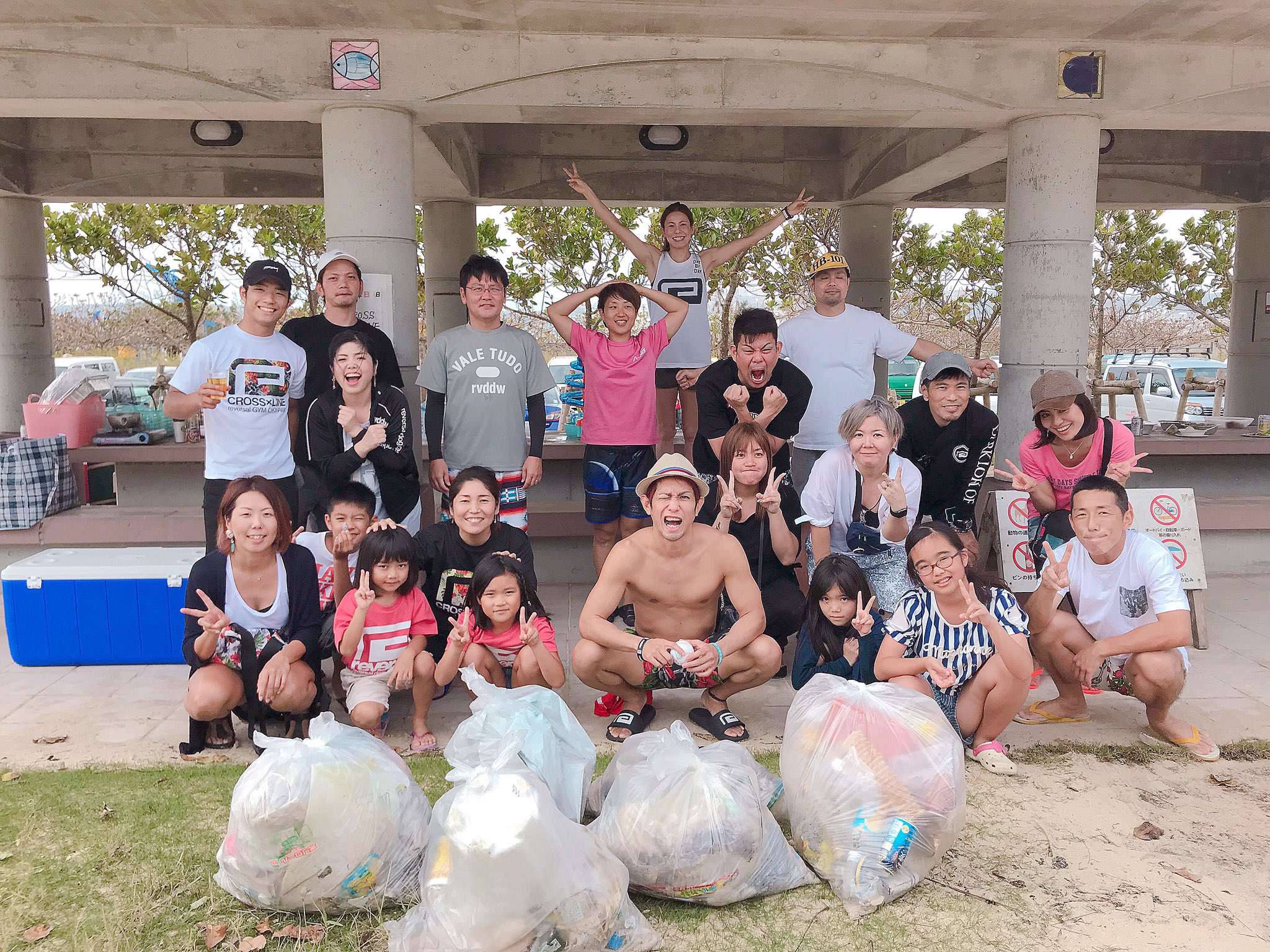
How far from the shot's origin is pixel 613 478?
205 inches

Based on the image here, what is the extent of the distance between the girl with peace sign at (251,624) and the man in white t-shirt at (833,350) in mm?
2672

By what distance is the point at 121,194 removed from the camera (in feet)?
32.0

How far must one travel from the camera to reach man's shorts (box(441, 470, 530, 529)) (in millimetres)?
4949

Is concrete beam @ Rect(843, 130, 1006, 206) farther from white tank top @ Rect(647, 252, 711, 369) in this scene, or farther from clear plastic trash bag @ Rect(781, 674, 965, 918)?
clear plastic trash bag @ Rect(781, 674, 965, 918)

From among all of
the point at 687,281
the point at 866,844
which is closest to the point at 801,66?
the point at 687,281

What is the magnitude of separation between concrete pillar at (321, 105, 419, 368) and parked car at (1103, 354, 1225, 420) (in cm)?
1299

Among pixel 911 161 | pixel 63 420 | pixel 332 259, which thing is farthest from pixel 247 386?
pixel 911 161

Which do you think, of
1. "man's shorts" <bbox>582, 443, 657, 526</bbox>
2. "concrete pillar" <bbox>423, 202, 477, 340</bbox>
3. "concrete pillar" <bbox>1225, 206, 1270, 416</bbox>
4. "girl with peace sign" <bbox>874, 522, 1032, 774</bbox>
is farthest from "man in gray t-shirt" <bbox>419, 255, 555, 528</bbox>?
"concrete pillar" <bbox>1225, 206, 1270, 416</bbox>

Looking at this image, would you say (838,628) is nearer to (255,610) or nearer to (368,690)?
(368,690)

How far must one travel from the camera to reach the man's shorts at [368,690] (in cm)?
392

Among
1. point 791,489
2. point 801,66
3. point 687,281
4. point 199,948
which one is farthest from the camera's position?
point 687,281

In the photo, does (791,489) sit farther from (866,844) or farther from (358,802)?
(358,802)

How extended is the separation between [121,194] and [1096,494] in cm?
949

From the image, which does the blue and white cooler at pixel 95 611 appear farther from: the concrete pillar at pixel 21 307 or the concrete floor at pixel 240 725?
the concrete pillar at pixel 21 307
